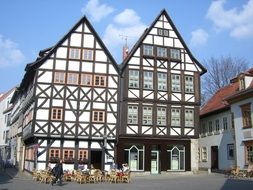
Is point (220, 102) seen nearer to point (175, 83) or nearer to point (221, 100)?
point (221, 100)

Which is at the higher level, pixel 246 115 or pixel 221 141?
pixel 246 115

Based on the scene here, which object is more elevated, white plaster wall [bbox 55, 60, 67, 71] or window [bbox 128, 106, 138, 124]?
white plaster wall [bbox 55, 60, 67, 71]

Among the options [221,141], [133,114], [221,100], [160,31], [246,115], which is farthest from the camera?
[221,100]

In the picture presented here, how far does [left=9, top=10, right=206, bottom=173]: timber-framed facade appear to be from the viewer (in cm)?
3288

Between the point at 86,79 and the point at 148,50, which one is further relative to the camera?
the point at 148,50

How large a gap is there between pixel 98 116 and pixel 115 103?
2087 millimetres

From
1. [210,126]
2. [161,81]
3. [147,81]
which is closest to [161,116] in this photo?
[161,81]

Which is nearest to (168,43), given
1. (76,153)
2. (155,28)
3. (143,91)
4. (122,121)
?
(155,28)

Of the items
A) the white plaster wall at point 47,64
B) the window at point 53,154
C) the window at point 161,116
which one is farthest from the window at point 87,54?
the window at point 53,154

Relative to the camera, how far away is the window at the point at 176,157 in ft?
116

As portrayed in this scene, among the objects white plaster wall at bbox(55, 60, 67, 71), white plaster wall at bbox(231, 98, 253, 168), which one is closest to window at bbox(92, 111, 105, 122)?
white plaster wall at bbox(55, 60, 67, 71)

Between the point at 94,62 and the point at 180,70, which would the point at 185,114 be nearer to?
the point at 180,70

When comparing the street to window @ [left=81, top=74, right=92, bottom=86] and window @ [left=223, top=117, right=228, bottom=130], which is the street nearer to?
window @ [left=223, top=117, right=228, bottom=130]

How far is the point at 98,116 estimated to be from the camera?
3388 centimetres
